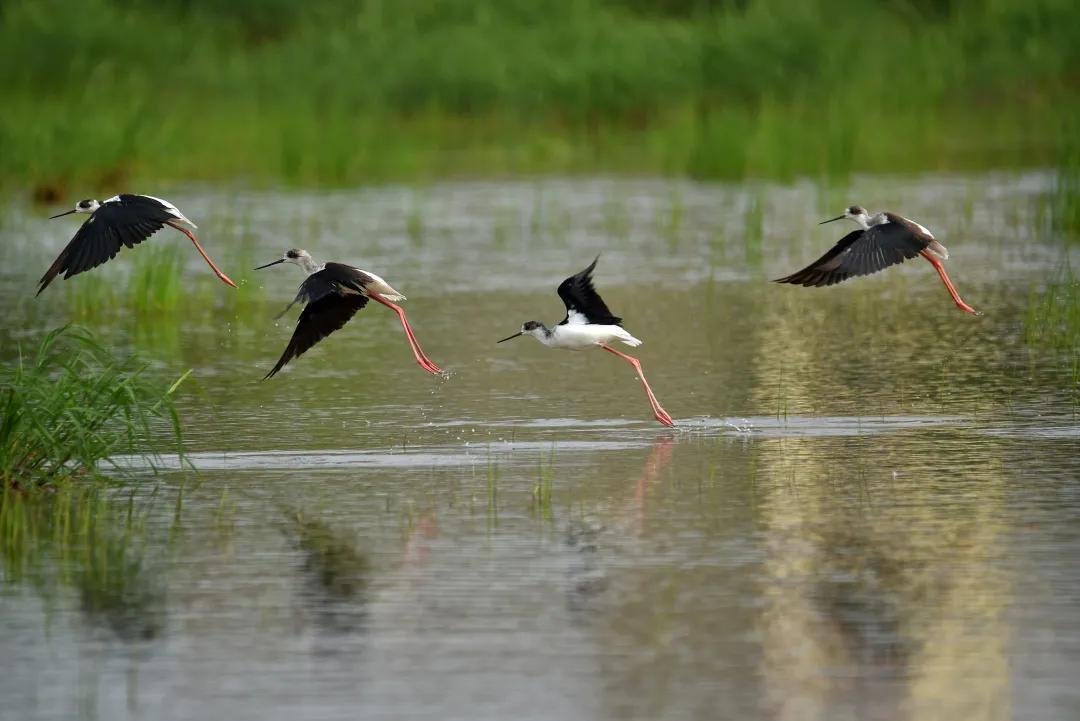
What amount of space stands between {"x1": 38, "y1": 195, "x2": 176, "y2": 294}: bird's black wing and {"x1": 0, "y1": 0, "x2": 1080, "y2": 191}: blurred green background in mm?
10720

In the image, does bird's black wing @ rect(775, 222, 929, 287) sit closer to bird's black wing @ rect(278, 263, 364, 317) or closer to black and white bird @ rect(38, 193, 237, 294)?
bird's black wing @ rect(278, 263, 364, 317)

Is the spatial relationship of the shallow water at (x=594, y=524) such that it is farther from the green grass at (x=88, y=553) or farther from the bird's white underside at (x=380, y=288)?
the bird's white underside at (x=380, y=288)

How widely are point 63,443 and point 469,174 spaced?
16858mm

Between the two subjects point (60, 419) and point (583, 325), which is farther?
point (583, 325)

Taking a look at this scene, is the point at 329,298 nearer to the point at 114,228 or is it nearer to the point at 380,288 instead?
the point at 380,288

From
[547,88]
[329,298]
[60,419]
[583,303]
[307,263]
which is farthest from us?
[547,88]

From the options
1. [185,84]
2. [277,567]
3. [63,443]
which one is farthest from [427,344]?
[185,84]

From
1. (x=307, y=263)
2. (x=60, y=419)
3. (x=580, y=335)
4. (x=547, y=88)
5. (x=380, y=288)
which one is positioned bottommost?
(x=60, y=419)

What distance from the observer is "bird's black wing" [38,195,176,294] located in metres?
10.9

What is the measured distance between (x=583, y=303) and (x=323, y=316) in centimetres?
132

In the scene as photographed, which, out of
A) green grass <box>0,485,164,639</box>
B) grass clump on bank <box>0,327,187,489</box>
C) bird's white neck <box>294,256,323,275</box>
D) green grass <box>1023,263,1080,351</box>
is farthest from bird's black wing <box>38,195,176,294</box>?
green grass <box>1023,263,1080,351</box>

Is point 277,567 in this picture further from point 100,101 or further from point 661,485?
point 100,101

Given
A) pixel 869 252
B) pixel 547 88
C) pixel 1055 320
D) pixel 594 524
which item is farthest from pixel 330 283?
pixel 547 88

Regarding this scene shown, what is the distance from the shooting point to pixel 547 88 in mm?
28047
